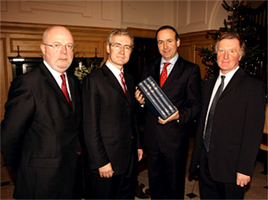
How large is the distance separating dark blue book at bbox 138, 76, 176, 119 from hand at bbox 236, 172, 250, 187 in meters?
0.72

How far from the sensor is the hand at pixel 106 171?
186 centimetres

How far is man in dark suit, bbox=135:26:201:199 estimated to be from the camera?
7.60 ft

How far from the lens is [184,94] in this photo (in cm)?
236

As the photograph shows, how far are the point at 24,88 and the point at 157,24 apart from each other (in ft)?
18.8

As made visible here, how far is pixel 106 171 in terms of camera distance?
1.86 meters

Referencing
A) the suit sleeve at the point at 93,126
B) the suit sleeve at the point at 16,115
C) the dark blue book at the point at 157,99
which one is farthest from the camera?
the dark blue book at the point at 157,99

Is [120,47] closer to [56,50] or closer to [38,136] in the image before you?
[56,50]

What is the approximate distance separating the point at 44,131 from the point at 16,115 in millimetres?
205

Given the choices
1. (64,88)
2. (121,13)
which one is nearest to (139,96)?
(64,88)

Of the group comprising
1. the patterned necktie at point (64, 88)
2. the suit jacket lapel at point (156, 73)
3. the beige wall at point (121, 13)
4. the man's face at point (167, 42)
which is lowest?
the patterned necktie at point (64, 88)

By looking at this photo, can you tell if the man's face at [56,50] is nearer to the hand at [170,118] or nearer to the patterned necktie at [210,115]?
the hand at [170,118]

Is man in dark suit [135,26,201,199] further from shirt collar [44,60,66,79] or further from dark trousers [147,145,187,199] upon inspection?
shirt collar [44,60,66,79]

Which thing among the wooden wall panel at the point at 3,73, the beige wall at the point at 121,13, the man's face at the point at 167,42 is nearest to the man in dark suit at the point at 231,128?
the man's face at the point at 167,42

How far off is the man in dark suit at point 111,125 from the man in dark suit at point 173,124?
38 centimetres
